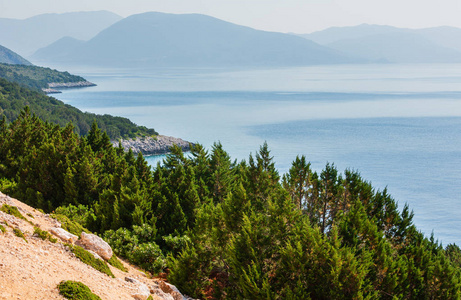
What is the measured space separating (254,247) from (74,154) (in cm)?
2181

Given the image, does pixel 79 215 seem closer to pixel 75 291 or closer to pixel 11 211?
pixel 11 211

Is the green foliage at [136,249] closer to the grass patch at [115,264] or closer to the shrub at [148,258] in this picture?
the shrub at [148,258]

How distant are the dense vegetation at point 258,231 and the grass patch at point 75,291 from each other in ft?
19.9

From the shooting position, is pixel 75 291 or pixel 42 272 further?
pixel 42 272

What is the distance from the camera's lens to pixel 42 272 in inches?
529

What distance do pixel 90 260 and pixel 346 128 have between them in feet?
301

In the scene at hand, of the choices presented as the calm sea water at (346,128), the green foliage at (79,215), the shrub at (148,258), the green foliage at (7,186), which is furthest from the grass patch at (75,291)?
the calm sea water at (346,128)

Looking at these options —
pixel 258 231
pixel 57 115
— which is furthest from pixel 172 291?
pixel 57 115

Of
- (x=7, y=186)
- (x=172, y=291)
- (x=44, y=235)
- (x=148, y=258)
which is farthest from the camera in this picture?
(x=7, y=186)

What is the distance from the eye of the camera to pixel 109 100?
Answer: 563 feet

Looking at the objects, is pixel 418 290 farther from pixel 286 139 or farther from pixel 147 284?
pixel 286 139

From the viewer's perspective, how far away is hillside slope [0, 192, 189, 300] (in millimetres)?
12336

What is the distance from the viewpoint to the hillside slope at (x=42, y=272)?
1234cm

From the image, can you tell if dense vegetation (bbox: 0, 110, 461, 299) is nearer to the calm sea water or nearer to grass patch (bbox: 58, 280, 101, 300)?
grass patch (bbox: 58, 280, 101, 300)
